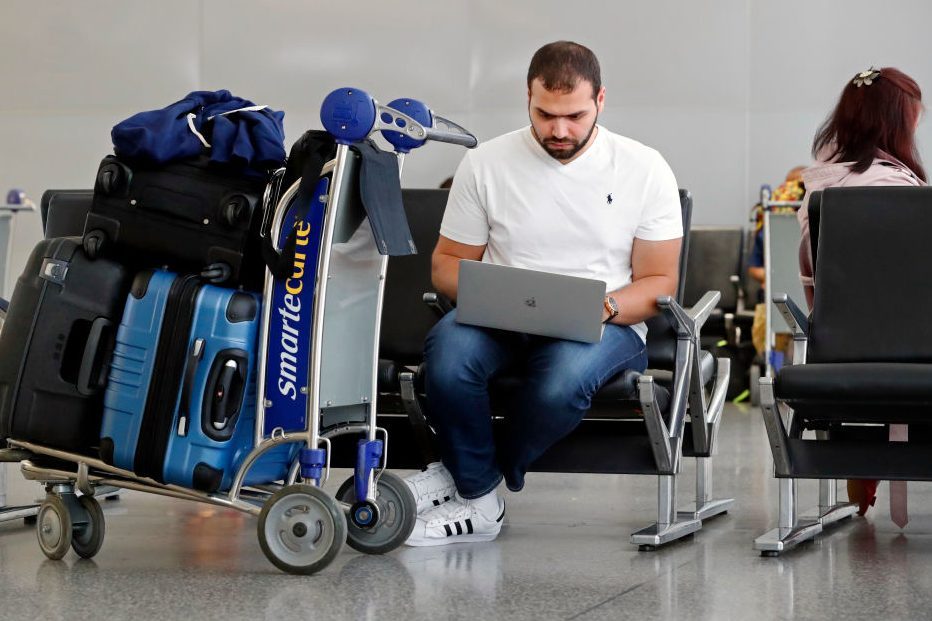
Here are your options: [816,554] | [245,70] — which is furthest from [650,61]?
[816,554]

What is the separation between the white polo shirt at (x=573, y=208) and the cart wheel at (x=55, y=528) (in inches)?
41.4

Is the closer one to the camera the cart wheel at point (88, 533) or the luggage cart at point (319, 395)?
the luggage cart at point (319, 395)

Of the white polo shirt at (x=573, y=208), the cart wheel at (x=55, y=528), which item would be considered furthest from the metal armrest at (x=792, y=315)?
the cart wheel at (x=55, y=528)

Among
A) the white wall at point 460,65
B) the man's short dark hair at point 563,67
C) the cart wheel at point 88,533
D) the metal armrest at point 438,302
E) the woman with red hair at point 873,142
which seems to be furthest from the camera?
the white wall at point 460,65

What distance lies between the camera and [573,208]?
9.59 ft

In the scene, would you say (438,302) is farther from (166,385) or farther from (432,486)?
(166,385)

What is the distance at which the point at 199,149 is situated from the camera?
2.54 m

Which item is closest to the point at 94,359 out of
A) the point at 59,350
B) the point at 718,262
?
the point at 59,350

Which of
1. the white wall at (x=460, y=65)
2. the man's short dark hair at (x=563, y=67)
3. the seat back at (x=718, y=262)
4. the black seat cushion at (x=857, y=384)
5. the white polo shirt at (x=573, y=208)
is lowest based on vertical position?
the black seat cushion at (x=857, y=384)

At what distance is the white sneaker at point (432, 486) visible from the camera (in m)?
2.83

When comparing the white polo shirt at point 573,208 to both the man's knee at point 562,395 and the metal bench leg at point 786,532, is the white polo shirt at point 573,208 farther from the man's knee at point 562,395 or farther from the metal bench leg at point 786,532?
the metal bench leg at point 786,532

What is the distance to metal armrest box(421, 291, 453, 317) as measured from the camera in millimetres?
2977

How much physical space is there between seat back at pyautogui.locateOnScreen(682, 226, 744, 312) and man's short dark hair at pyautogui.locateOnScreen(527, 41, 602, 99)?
14.3 feet

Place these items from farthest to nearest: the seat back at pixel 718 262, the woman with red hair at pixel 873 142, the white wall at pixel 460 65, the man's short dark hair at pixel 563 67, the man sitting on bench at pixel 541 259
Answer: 1. the white wall at pixel 460 65
2. the seat back at pixel 718 262
3. the woman with red hair at pixel 873 142
4. the man's short dark hair at pixel 563 67
5. the man sitting on bench at pixel 541 259
